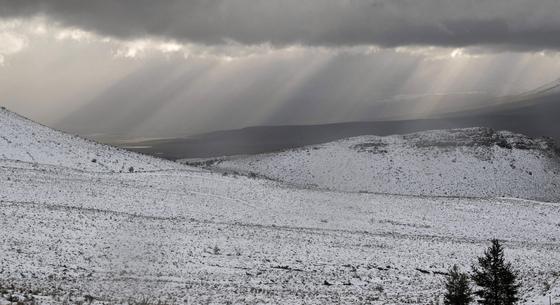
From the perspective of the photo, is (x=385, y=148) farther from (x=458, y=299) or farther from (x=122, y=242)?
(x=458, y=299)

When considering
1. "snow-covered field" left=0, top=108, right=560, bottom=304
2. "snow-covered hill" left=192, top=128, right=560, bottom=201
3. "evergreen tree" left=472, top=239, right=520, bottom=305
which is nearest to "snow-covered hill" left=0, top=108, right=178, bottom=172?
"snow-covered field" left=0, top=108, right=560, bottom=304

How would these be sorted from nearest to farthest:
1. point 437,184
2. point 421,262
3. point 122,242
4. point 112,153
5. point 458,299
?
point 458,299
point 122,242
point 421,262
point 112,153
point 437,184

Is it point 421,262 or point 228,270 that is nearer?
point 228,270

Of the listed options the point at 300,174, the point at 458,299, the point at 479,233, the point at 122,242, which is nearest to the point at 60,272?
the point at 122,242

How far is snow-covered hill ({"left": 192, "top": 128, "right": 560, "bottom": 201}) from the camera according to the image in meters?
74.0

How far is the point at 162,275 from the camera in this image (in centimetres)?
2347

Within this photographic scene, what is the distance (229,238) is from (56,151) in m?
33.0

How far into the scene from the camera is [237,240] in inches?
1228

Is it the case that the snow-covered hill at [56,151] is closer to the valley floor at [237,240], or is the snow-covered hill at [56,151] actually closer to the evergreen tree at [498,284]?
the valley floor at [237,240]

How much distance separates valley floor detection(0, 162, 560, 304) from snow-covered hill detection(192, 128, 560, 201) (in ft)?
68.4

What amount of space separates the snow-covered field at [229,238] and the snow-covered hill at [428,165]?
773 inches

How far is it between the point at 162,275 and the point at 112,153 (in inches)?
1706

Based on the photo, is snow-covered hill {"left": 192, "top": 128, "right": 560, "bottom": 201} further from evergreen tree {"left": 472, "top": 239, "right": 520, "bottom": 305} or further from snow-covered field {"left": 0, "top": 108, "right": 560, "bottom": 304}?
evergreen tree {"left": 472, "top": 239, "right": 520, "bottom": 305}

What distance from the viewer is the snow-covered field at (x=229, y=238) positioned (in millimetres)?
21984
